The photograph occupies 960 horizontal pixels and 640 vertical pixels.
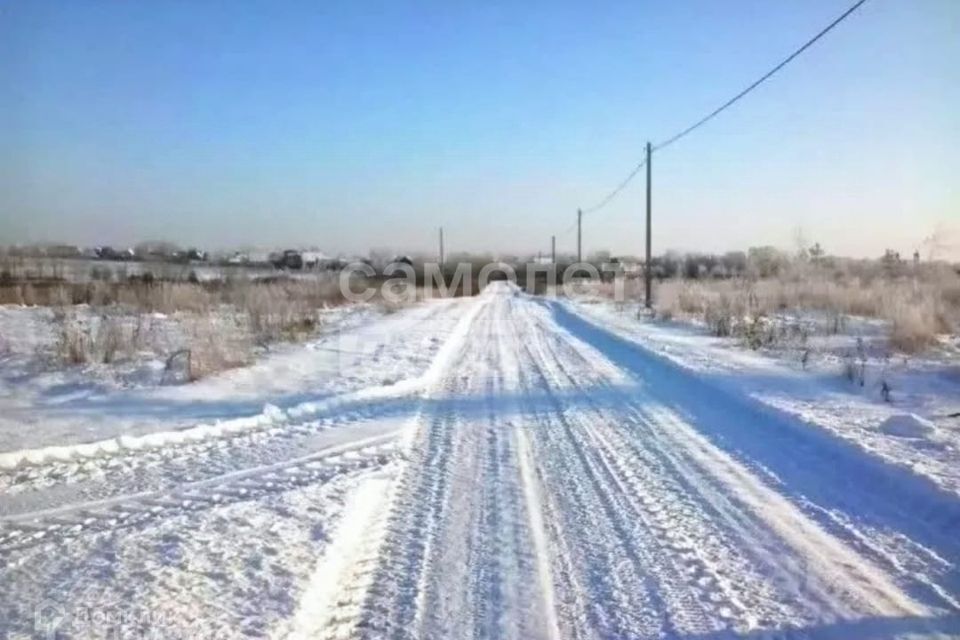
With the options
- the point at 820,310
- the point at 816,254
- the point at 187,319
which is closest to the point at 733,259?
the point at 816,254

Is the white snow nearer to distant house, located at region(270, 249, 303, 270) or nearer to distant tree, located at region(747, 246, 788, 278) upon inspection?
distant tree, located at region(747, 246, 788, 278)

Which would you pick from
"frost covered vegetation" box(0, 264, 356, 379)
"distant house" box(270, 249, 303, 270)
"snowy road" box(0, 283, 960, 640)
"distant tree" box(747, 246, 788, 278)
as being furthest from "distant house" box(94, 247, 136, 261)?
"snowy road" box(0, 283, 960, 640)

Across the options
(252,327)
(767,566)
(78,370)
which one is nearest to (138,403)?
(78,370)

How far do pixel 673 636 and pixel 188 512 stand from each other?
136 inches

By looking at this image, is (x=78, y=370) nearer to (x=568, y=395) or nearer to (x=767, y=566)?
(x=568, y=395)

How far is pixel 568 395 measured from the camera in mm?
10492

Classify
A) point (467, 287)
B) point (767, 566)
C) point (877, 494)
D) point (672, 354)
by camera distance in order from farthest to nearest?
point (467, 287)
point (672, 354)
point (877, 494)
point (767, 566)

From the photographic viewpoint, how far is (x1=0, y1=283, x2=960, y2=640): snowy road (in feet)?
12.5

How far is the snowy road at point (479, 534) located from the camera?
3795 mm

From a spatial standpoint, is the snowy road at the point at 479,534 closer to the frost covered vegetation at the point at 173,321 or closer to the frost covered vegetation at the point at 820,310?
the frost covered vegetation at the point at 173,321

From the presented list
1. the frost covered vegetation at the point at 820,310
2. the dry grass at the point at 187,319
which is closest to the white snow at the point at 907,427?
the frost covered vegetation at the point at 820,310

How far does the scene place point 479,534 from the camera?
5.02 m

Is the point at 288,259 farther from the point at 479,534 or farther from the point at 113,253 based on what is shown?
the point at 479,534

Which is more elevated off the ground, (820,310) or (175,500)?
(175,500)
